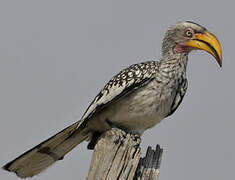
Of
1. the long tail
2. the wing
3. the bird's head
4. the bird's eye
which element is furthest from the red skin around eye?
the long tail

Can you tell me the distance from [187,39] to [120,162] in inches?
92.3

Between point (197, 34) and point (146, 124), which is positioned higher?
point (197, 34)

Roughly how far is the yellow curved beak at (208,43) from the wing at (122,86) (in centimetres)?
55

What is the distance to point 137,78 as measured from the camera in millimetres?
4973

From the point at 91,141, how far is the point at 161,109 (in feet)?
2.82

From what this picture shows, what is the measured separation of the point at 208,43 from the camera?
5.16 m

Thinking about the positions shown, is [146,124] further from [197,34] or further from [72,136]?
[197,34]

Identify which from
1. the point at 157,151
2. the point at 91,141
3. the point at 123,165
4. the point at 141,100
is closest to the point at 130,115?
the point at 141,100

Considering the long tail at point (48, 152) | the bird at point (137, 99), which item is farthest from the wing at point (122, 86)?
the long tail at point (48, 152)

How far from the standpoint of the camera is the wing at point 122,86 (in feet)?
16.1

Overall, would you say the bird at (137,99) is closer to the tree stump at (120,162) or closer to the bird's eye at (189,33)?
the bird's eye at (189,33)

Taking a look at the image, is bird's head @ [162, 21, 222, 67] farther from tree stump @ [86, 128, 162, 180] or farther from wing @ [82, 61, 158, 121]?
tree stump @ [86, 128, 162, 180]

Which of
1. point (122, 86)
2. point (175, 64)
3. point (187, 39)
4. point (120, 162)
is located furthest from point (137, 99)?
point (120, 162)

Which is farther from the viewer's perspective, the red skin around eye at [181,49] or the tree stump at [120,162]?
the red skin around eye at [181,49]
